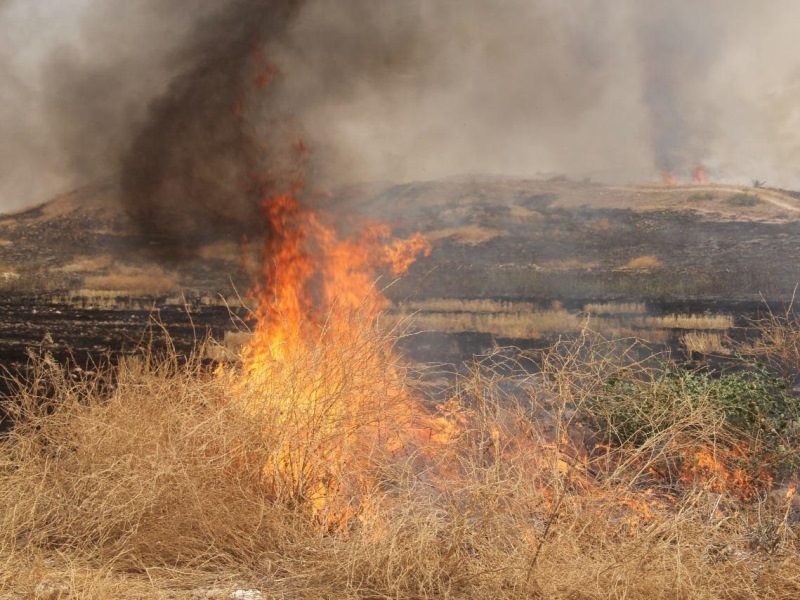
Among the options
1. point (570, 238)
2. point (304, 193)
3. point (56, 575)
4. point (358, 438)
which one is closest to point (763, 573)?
point (358, 438)

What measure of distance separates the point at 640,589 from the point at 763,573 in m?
0.74

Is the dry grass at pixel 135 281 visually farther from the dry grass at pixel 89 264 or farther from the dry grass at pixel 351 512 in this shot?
the dry grass at pixel 351 512

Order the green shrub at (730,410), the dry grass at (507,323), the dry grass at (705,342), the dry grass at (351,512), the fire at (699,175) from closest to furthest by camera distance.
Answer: the dry grass at (351,512) → the green shrub at (730,410) → the dry grass at (705,342) → the dry grass at (507,323) → the fire at (699,175)

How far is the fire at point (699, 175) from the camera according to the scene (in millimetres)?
13070

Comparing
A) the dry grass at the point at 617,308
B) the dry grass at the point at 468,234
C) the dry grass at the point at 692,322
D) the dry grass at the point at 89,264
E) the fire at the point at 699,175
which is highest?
the fire at the point at 699,175

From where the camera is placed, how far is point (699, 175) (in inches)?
517

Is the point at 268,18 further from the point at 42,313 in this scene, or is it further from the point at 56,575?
the point at 56,575

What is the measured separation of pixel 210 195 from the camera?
14148 mm

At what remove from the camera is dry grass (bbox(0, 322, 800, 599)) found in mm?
3496

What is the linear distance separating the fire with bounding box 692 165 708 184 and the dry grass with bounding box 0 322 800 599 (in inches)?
371

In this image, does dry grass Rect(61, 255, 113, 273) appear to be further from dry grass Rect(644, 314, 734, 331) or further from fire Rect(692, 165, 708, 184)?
fire Rect(692, 165, 708, 184)

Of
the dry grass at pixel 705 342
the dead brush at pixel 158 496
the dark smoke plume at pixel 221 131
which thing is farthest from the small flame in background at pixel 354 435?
the dark smoke plume at pixel 221 131

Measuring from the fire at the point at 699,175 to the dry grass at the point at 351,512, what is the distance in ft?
30.9

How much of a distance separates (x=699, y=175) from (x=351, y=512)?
11141 mm
